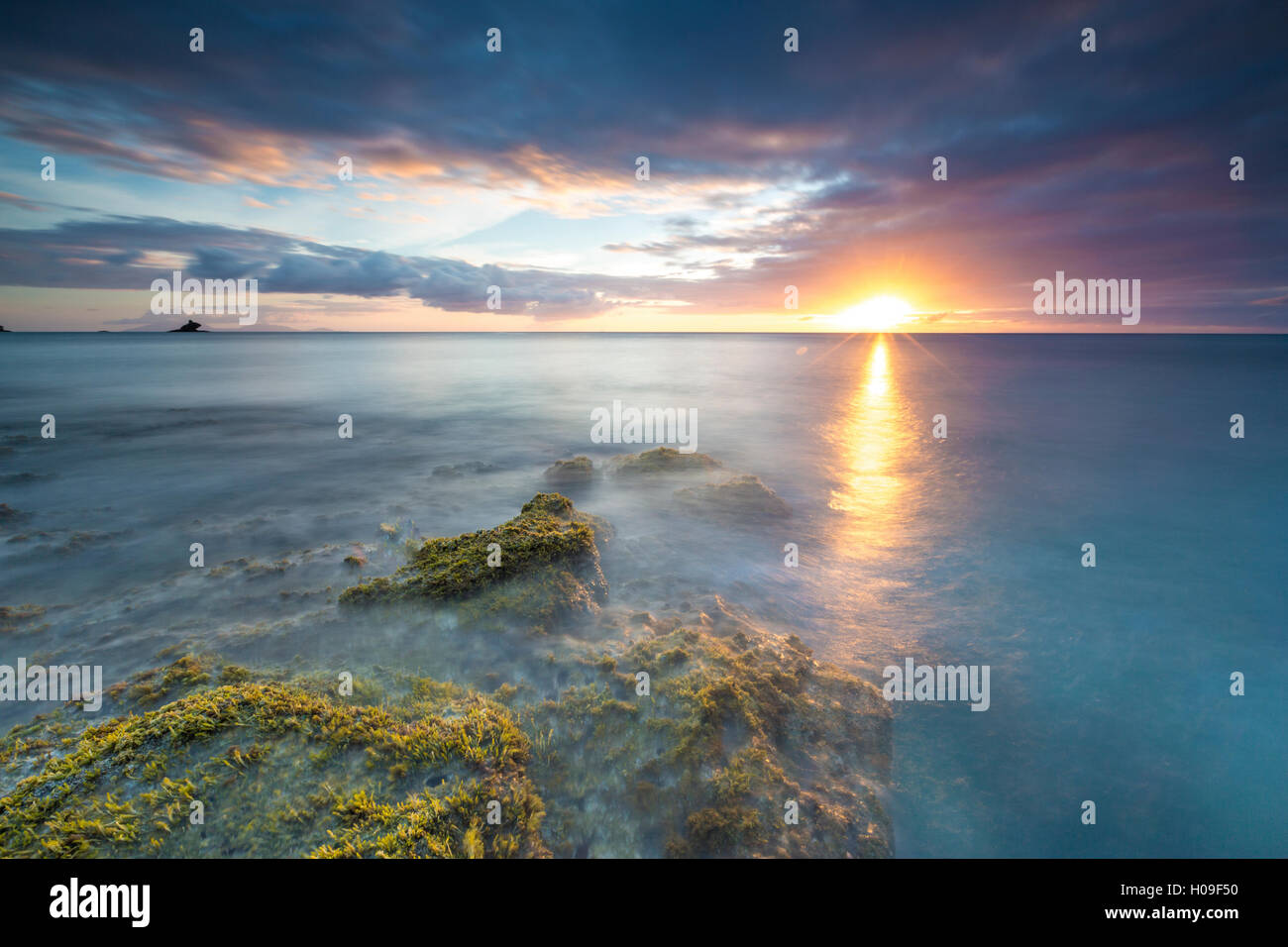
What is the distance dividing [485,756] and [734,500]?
12.5 m

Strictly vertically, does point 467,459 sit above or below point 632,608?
above

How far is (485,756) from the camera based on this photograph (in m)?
5.41

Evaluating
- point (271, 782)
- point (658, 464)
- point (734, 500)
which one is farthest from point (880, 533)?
point (271, 782)

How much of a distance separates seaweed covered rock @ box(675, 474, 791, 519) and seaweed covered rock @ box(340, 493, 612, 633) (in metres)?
6.63

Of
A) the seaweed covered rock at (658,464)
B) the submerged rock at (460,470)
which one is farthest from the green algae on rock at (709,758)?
the submerged rock at (460,470)

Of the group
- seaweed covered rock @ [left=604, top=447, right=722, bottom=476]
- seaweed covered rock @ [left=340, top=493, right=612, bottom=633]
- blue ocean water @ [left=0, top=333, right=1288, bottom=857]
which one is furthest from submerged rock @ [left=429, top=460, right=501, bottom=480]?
seaweed covered rock @ [left=340, top=493, right=612, bottom=633]

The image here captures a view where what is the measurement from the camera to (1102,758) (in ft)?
25.4

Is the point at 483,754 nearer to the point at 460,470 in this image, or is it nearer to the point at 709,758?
the point at 709,758

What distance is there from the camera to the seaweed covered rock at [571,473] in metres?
18.7

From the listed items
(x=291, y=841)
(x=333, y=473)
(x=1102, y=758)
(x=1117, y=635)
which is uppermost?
(x=333, y=473)
